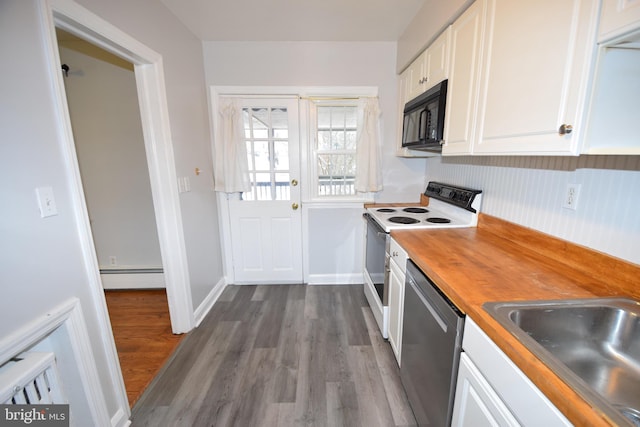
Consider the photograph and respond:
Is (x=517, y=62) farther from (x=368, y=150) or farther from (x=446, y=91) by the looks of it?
(x=368, y=150)

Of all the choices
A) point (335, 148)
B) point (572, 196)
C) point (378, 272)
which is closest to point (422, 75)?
point (335, 148)

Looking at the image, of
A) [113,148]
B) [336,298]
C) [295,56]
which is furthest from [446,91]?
[113,148]

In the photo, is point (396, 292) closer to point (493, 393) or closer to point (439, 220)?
point (439, 220)

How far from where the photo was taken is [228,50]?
2.49m

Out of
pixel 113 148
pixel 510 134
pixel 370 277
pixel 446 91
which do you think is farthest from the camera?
pixel 113 148

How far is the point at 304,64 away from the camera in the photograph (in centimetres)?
251

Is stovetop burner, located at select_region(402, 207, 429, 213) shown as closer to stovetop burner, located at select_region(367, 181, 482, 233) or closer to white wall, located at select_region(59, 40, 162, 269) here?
stovetop burner, located at select_region(367, 181, 482, 233)

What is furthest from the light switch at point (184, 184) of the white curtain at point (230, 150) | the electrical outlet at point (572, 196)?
the electrical outlet at point (572, 196)

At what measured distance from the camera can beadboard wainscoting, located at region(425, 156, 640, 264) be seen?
0.95 m

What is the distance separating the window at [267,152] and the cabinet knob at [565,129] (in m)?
2.21

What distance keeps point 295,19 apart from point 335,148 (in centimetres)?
117

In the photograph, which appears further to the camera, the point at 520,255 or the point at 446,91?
the point at 446,91

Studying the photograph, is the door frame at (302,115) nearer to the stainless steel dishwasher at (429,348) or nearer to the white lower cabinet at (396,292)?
the white lower cabinet at (396,292)

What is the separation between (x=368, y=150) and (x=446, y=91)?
3.28ft
